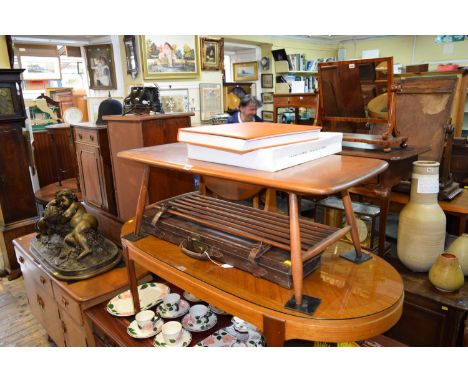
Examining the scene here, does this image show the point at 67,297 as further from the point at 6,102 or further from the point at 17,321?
the point at 6,102

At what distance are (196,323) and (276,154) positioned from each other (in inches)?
39.4

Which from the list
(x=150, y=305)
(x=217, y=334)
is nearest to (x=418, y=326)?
(x=217, y=334)

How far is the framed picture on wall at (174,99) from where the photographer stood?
4438 mm

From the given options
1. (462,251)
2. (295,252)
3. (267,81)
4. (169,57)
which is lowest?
(462,251)

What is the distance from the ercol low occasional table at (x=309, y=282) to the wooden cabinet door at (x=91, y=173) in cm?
151

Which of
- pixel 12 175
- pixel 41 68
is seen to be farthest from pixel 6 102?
pixel 41 68

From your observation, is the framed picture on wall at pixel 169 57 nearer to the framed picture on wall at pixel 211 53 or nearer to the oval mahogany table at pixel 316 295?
the framed picture on wall at pixel 211 53

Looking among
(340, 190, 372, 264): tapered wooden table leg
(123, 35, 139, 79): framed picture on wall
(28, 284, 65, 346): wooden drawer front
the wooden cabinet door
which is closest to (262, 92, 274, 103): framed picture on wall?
(123, 35, 139, 79): framed picture on wall

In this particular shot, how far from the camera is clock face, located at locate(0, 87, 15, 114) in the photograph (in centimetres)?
321

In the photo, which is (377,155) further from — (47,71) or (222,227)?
(47,71)

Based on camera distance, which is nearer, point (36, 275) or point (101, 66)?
point (36, 275)

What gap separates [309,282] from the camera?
0.96 metres

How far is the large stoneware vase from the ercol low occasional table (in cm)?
68

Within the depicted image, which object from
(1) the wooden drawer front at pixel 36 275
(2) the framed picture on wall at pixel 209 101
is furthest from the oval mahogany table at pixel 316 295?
A: (2) the framed picture on wall at pixel 209 101
